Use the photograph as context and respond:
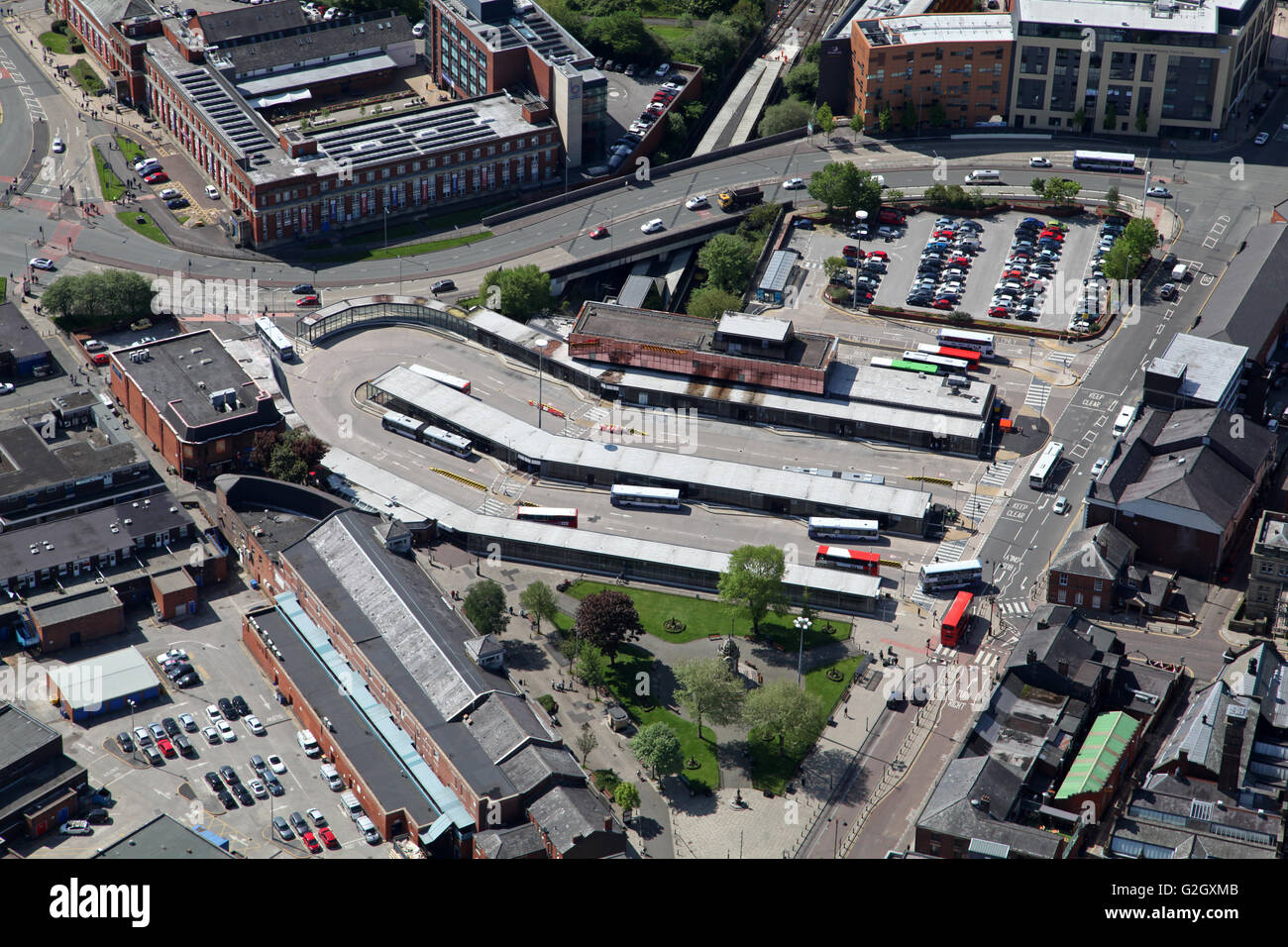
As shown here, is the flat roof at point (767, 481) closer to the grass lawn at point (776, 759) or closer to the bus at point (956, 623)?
the bus at point (956, 623)

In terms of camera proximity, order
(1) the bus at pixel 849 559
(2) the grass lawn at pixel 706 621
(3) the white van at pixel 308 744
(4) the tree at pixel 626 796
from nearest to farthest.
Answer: (4) the tree at pixel 626 796 < (3) the white van at pixel 308 744 < (2) the grass lawn at pixel 706 621 < (1) the bus at pixel 849 559

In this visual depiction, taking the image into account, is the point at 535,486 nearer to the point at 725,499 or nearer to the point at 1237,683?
the point at 725,499

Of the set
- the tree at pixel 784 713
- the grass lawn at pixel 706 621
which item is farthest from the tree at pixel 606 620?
the tree at pixel 784 713

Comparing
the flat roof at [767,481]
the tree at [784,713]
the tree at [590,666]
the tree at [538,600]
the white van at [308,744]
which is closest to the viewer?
the tree at [784,713]

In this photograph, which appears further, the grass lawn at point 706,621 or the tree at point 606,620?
the grass lawn at point 706,621

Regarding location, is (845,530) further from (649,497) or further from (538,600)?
(538,600)

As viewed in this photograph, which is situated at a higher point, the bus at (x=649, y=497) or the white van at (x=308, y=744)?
the bus at (x=649, y=497)

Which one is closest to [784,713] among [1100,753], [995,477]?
[1100,753]
